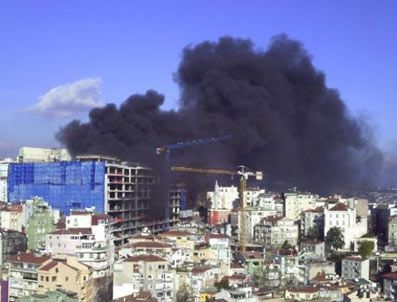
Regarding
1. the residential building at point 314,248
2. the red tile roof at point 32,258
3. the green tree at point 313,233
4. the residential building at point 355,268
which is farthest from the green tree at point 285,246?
the red tile roof at point 32,258

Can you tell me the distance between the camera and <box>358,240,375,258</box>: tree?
26.0 m

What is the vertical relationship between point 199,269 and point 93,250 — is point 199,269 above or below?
below

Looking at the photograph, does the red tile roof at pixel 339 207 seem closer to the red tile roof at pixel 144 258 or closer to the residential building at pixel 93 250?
the residential building at pixel 93 250

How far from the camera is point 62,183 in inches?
1211

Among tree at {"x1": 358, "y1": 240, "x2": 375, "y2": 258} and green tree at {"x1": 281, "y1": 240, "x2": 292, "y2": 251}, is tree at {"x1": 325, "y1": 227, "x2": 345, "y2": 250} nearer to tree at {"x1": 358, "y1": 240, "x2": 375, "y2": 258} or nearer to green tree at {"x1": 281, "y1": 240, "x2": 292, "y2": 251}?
tree at {"x1": 358, "y1": 240, "x2": 375, "y2": 258}

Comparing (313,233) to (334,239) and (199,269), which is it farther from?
(199,269)

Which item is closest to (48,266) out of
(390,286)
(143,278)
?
(143,278)

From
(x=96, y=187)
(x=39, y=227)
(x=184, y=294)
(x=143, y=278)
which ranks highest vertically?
(x=96, y=187)

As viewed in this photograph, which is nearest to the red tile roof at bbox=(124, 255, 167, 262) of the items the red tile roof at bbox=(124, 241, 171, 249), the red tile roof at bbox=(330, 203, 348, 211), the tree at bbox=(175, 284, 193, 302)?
the tree at bbox=(175, 284, 193, 302)

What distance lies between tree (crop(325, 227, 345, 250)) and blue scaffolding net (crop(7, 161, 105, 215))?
28.2 ft

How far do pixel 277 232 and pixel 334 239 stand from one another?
8.14 feet

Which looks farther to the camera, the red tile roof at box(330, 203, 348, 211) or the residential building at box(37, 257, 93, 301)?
the red tile roof at box(330, 203, 348, 211)

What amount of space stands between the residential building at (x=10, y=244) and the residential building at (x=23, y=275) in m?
3.97

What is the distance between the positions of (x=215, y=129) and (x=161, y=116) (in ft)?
10.3
